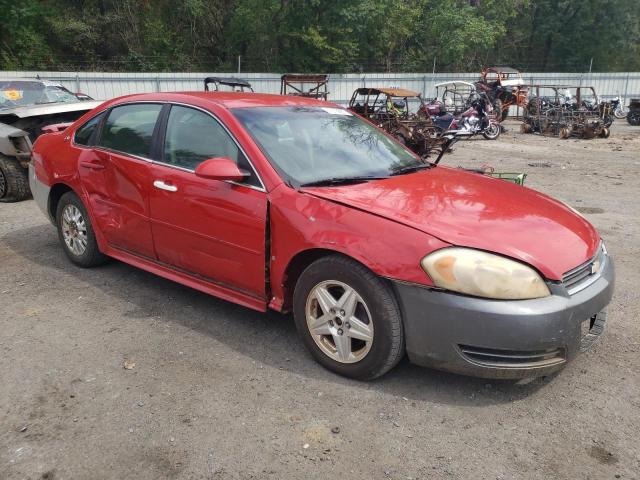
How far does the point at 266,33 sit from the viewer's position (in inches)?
1241

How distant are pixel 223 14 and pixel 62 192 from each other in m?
31.7

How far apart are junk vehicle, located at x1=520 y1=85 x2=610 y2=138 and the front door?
648 inches

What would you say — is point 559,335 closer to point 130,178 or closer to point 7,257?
point 130,178

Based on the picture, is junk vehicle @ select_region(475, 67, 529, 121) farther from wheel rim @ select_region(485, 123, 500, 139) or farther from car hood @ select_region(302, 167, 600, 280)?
car hood @ select_region(302, 167, 600, 280)

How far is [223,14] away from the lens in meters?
33.7

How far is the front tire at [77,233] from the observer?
15.7 ft

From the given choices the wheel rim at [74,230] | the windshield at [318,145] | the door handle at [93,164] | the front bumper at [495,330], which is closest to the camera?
the front bumper at [495,330]

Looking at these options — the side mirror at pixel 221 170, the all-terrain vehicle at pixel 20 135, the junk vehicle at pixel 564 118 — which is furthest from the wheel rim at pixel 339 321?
the junk vehicle at pixel 564 118

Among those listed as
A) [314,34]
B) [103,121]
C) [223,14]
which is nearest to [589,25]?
[314,34]

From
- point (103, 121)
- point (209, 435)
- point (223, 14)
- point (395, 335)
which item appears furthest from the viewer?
point (223, 14)

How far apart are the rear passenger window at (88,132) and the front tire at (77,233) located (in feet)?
1.55

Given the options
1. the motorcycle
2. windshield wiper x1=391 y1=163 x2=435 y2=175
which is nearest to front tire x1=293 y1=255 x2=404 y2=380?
windshield wiper x1=391 y1=163 x2=435 y2=175

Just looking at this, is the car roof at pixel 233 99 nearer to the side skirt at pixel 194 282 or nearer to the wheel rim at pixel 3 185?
the side skirt at pixel 194 282

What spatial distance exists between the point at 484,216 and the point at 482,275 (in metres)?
0.51
